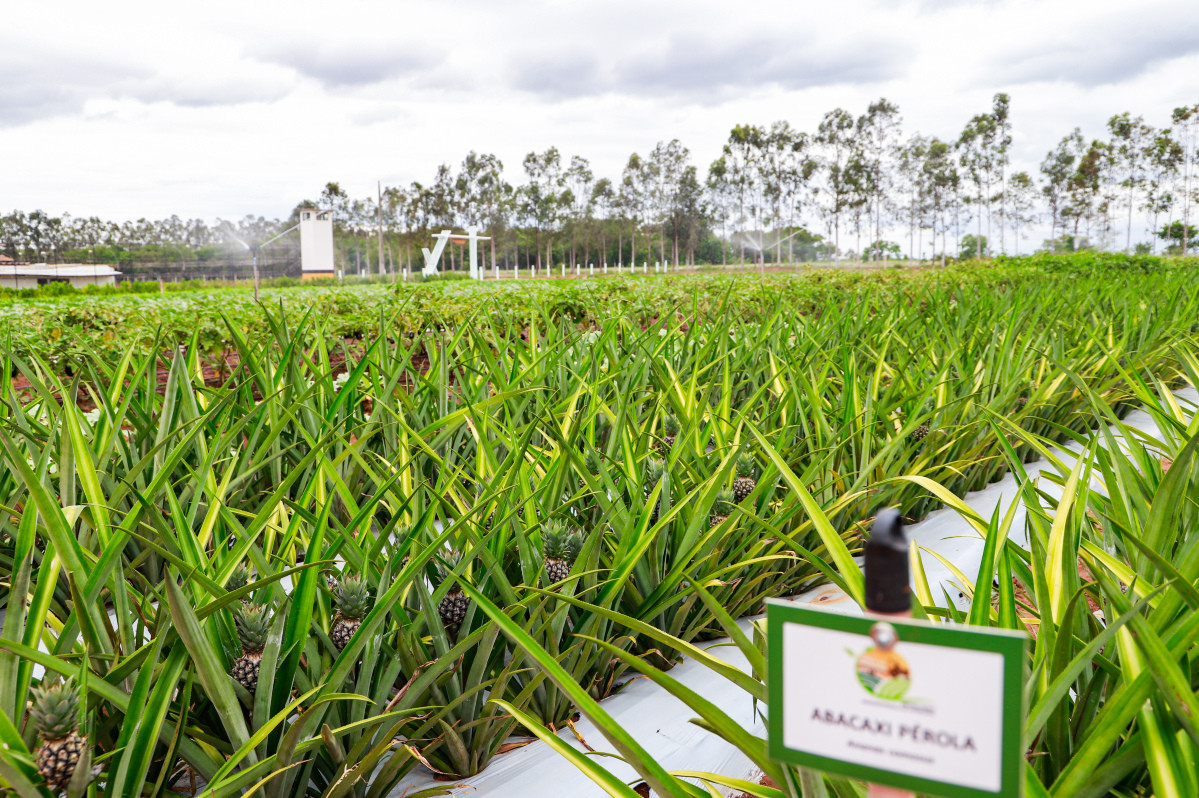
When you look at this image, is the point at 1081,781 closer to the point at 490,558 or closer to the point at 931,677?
the point at 931,677

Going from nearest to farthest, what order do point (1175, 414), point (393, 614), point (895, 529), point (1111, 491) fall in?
point (895, 529)
point (393, 614)
point (1111, 491)
point (1175, 414)

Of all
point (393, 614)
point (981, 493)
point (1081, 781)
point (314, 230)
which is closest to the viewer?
point (1081, 781)

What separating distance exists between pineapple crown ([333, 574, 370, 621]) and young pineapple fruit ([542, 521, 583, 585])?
32cm

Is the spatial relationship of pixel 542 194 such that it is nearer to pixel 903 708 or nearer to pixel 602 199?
pixel 602 199

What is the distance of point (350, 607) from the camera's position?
1004 millimetres

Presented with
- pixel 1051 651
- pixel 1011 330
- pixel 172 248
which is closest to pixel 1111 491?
pixel 1051 651

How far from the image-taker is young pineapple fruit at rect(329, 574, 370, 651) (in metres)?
1.00

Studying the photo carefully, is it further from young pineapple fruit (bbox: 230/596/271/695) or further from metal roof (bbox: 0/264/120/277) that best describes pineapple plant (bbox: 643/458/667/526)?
metal roof (bbox: 0/264/120/277)

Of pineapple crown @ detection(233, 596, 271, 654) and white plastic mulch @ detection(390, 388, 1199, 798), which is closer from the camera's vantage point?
pineapple crown @ detection(233, 596, 271, 654)

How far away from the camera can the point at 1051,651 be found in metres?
0.91

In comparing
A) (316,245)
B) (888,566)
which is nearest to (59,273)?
(316,245)

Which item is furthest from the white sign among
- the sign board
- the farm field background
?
the farm field background

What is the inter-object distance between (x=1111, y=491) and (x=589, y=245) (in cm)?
5619

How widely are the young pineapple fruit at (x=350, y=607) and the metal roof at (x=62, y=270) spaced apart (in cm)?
4560
